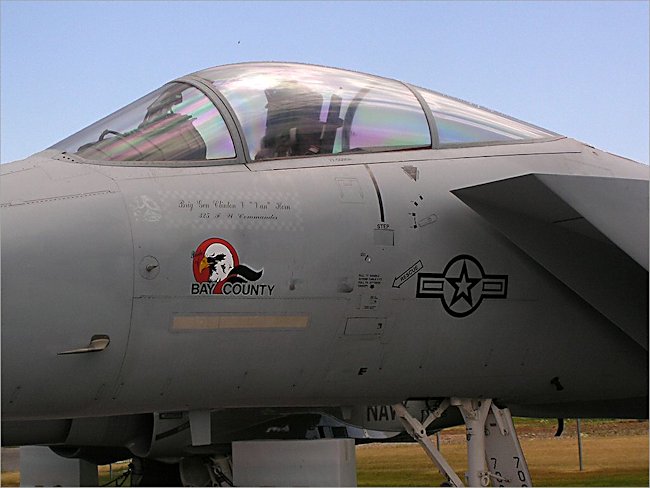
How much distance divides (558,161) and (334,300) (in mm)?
1891

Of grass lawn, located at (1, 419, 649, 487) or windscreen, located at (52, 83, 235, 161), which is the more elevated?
windscreen, located at (52, 83, 235, 161)

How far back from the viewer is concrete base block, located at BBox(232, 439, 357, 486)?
5980 mm

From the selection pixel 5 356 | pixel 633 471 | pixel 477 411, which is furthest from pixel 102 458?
pixel 633 471

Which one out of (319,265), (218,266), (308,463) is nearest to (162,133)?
(218,266)

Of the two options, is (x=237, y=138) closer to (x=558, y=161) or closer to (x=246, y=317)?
(x=246, y=317)

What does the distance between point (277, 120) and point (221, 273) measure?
1.08 metres

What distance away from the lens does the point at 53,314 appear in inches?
180

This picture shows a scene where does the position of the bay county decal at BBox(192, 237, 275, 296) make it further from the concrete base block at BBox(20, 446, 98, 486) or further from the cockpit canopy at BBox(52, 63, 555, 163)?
the concrete base block at BBox(20, 446, 98, 486)

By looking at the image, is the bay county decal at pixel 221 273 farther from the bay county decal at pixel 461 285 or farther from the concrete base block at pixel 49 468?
the concrete base block at pixel 49 468

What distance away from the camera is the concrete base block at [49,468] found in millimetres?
11094

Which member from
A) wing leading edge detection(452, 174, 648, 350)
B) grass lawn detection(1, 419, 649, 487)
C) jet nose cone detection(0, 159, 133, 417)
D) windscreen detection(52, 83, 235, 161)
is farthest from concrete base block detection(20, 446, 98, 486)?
wing leading edge detection(452, 174, 648, 350)

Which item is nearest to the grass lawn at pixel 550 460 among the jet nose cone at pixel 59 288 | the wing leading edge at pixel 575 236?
the wing leading edge at pixel 575 236

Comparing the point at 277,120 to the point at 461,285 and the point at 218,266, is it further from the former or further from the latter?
the point at 461,285

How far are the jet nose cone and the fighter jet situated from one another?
0.01 meters
